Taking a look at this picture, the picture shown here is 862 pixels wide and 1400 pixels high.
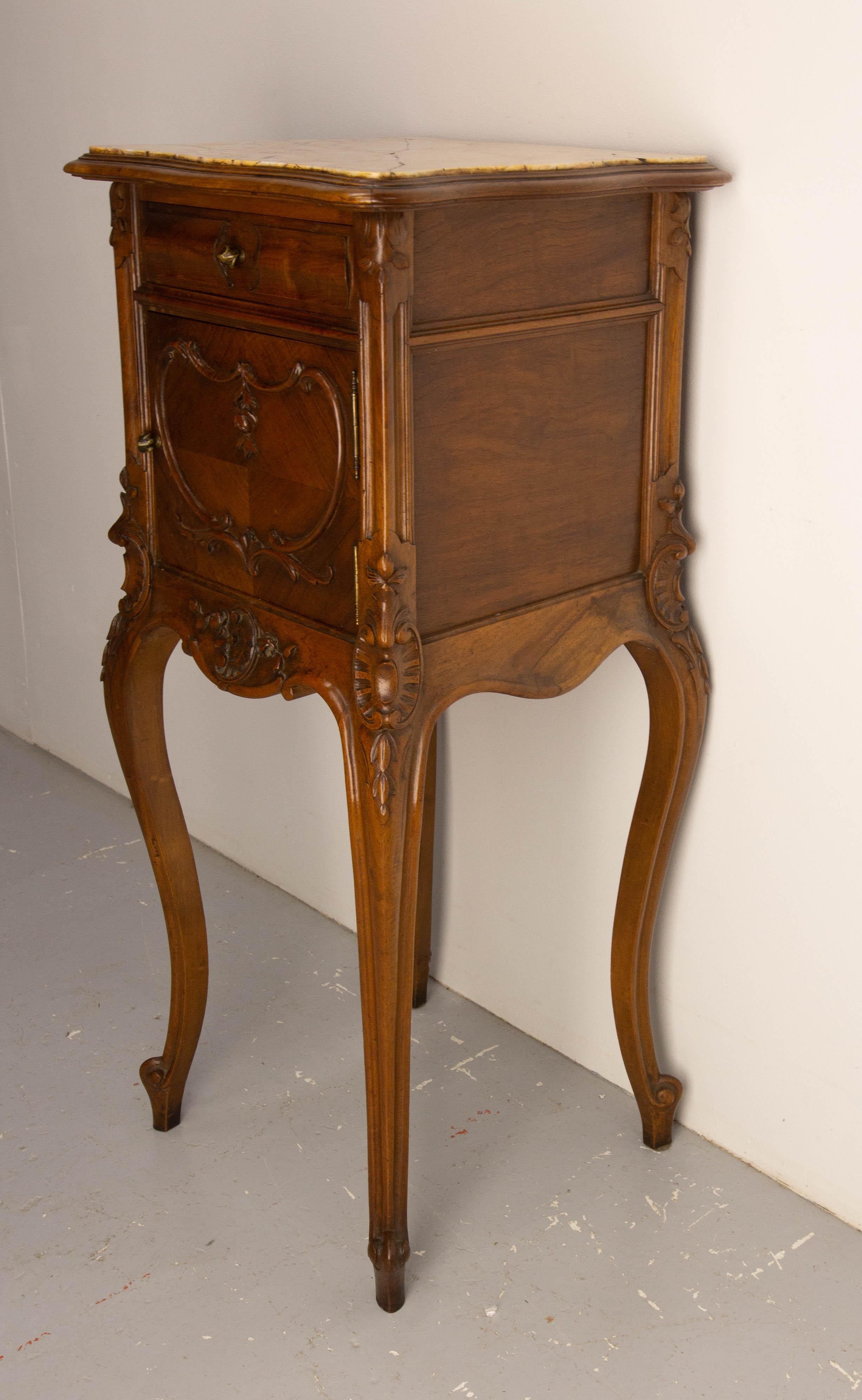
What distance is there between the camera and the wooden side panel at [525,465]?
1.43m

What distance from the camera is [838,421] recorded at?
161 centimetres

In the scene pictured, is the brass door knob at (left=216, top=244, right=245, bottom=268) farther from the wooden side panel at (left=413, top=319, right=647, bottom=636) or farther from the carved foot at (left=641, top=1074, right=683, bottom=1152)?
the carved foot at (left=641, top=1074, right=683, bottom=1152)

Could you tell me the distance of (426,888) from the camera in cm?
233

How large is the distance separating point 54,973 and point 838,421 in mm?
1699

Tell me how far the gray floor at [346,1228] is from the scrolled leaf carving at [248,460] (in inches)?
36.6

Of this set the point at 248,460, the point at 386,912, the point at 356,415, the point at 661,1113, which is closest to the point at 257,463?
the point at 248,460

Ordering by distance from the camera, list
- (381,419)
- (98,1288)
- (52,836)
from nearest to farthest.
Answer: (381,419) → (98,1288) → (52,836)

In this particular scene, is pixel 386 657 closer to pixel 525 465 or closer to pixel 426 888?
pixel 525 465

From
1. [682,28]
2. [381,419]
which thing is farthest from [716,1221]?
[682,28]

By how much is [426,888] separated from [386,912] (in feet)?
2.78

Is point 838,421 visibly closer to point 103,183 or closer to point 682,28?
point 682,28

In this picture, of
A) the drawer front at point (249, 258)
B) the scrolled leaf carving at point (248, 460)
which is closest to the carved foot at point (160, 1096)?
the scrolled leaf carving at point (248, 460)

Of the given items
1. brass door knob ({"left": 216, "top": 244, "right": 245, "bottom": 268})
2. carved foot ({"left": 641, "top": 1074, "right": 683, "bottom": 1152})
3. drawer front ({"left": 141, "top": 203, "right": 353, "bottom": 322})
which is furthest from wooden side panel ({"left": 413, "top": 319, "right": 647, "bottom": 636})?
carved foot ({"left": 641, "top": 1074, "right": 683, "bottom": 1152})

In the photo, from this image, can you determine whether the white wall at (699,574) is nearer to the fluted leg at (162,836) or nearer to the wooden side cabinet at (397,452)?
the wooden side cabinet at (397,452)
